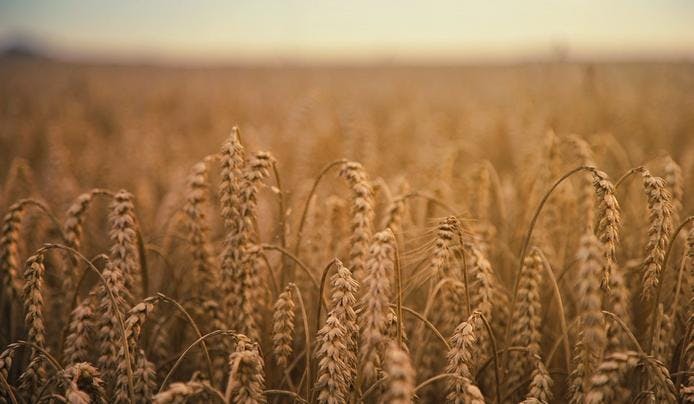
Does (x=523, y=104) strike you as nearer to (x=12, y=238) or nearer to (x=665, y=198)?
(x=665, y=198)

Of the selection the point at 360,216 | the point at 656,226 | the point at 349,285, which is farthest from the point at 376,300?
the point at 656,226

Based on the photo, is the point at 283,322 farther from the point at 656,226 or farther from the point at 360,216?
the point at 656,226

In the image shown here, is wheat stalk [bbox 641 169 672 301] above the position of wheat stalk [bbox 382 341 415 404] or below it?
above

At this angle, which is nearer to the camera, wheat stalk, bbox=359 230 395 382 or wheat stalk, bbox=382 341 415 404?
wheat stalk, bbox=382 341 415 404

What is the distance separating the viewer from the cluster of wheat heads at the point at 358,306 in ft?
4.54

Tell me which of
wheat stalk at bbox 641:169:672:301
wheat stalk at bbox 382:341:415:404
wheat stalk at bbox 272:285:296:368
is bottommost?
wheat stalk at bbox 382:341:415:404

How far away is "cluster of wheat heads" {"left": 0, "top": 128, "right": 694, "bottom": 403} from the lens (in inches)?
54.5

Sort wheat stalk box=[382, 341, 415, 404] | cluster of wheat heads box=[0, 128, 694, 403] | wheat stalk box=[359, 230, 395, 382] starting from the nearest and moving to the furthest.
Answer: wheat stalk box=[382, 341, 415, 404]
wheat stalk box=[359, 230, 395, 382]
cluster of wheat heads box=[0, 128, 694, 403]

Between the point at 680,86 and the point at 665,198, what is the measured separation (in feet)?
22.1

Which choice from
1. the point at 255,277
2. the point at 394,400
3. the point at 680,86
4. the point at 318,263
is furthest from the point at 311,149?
the point at 680,86

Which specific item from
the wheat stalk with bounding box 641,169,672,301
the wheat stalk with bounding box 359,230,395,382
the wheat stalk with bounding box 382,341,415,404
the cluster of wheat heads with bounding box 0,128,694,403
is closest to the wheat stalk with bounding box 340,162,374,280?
the cluster of wheat heads with bounding box 0,128,694,403

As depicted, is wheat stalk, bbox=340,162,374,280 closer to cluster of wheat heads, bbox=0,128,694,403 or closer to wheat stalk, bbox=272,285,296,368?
cluster of wheat heads, bbox=0,128,694,403

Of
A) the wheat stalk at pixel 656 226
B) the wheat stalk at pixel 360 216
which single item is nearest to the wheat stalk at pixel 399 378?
the wheat stalk at pixel 360 216

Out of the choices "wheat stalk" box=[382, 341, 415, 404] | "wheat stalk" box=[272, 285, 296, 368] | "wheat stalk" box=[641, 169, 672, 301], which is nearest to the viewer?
"wheat stalk" box=[382, 341, 415, 404]
